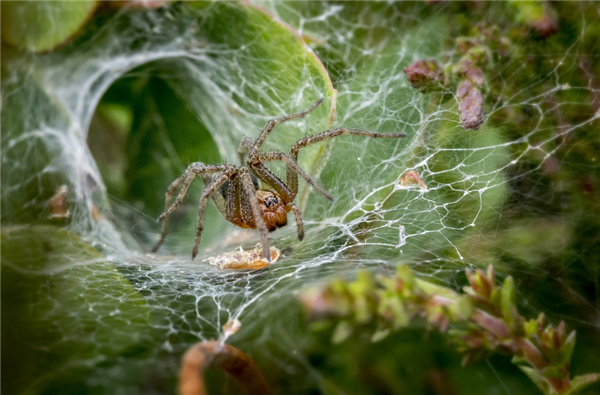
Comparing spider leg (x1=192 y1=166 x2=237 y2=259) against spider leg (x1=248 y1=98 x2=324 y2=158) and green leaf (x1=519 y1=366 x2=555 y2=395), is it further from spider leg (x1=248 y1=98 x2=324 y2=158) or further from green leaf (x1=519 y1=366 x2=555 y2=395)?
green leaf (x1=519 y1=366 x2=555 y2=395)

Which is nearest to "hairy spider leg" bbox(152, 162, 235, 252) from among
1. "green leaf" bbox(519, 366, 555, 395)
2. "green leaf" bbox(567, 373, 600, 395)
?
"green leaf" bbox(519, 366, 555, 395)

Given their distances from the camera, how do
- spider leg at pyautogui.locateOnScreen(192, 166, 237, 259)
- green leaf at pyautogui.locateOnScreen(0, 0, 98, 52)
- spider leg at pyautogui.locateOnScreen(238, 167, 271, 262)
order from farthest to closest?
green leaf at pyautogui.locateOnScreen(0, 0, 98, 52) → spider leg at pyautogui.locateOnScreen(192, 166, 237, 259) → spider leg at pyautogui.locateOnScreen(238, 167, 271, 262)

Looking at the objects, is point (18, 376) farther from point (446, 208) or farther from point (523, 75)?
point (523, 75)

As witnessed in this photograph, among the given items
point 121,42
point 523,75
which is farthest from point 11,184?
point 523,75

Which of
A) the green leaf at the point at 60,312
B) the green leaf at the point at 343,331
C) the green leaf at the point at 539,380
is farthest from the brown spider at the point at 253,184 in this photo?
the green leaf at the point at 539,380

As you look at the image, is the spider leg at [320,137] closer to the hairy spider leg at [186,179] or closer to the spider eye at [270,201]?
the spider eye at [270,201]

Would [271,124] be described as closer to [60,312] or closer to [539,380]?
[60,312]
